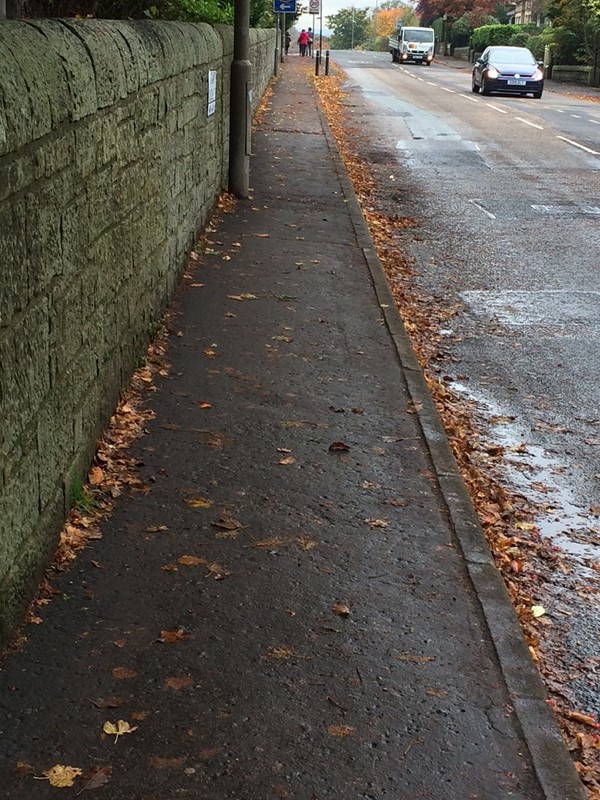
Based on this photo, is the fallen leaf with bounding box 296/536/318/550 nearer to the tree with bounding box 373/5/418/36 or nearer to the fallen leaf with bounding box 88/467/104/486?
the fallen leaf with bounding box 88/467/104/486

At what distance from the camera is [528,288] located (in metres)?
11.2

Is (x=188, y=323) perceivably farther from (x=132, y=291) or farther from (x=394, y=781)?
(x=394, y=781)

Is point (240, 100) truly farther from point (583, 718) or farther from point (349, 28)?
point (349, 28)

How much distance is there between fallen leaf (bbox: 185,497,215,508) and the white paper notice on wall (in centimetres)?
667

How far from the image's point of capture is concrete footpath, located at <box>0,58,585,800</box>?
345 cm

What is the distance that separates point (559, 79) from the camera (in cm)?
5353

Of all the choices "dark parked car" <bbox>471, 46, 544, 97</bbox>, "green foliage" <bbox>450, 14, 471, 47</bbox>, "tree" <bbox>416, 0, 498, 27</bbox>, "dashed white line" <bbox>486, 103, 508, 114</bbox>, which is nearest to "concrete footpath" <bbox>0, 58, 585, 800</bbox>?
"dashed white line" <bbox>486, 103, 508, 114</bbox>

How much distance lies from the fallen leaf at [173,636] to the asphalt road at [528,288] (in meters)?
1.48

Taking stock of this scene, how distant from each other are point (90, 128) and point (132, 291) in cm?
165

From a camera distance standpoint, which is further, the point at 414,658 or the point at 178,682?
the point at 414,658

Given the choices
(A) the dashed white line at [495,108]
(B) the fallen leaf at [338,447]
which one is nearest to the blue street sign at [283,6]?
(A) the dashed white line at [495,108]

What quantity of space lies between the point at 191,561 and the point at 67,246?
142cm

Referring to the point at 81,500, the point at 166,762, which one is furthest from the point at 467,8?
the point at 166,762

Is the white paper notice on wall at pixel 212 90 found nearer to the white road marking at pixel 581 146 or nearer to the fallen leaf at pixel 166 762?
the fallen leaf at pixel 166 762
